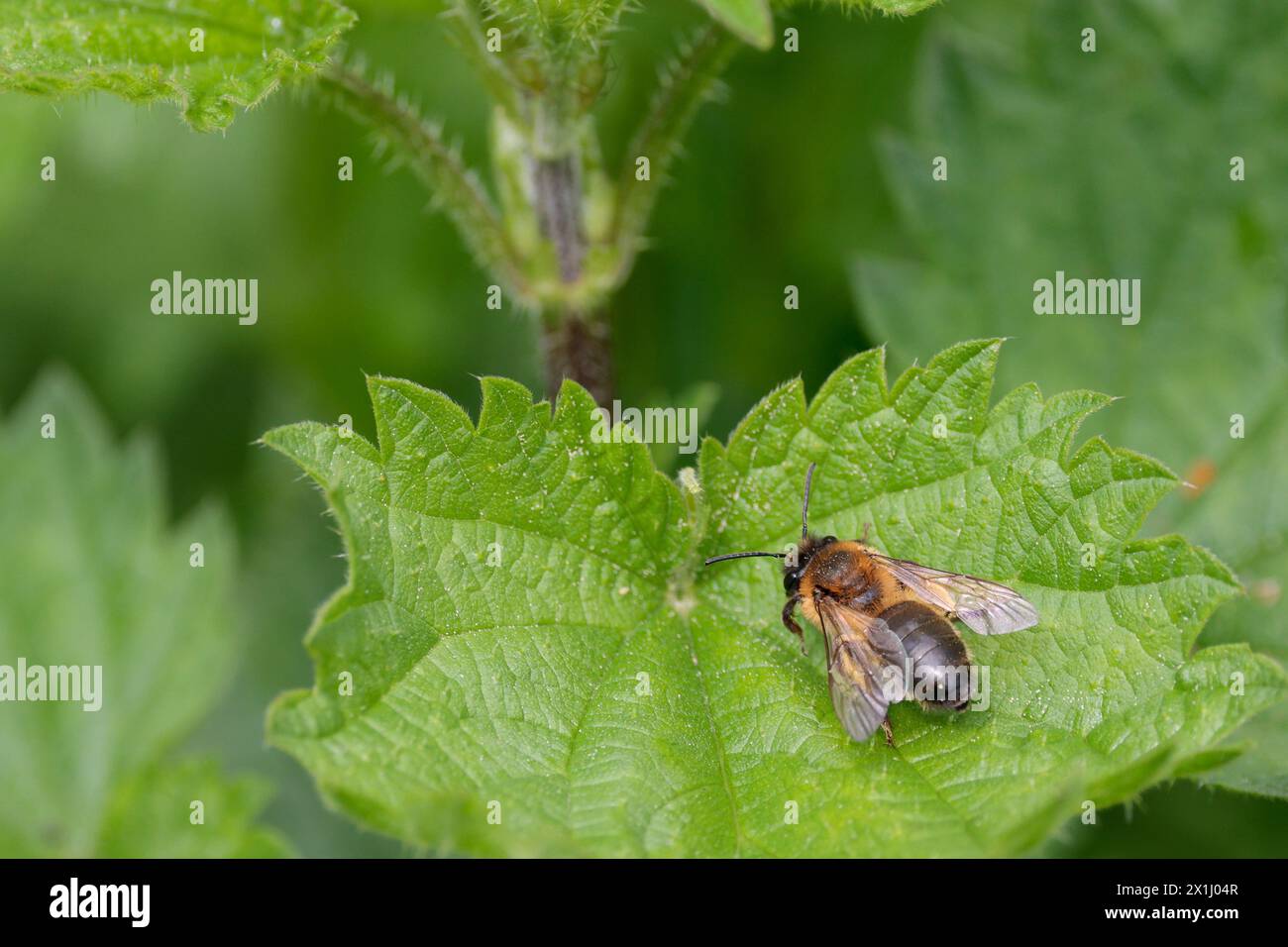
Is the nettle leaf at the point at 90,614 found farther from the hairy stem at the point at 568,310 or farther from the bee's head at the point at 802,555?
the bee's head at the point at 802,555

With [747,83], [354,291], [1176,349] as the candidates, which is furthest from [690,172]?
[1176,349]
